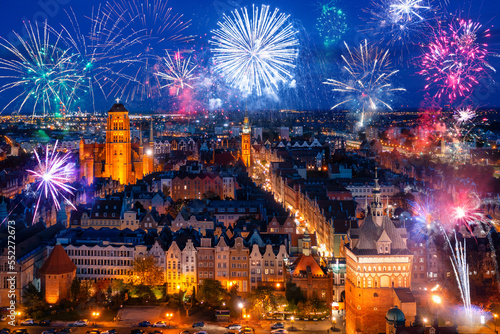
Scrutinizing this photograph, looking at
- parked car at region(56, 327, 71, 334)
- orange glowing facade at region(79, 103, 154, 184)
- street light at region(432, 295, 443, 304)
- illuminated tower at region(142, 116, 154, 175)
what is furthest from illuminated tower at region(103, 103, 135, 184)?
street light at region(432, 295, 443, 304)

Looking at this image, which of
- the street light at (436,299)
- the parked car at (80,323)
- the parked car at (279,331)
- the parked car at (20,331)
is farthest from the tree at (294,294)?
the parked car at (20,331)

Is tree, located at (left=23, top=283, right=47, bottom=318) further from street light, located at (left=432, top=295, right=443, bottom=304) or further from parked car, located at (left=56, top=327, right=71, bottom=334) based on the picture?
street light, located at (left=432, top=295, right=443, bottom=304)

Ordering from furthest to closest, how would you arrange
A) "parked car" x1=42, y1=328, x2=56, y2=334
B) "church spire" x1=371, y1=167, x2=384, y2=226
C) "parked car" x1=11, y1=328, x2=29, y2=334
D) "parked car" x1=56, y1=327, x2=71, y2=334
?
1. "church spire" x1=371, y1=167, x2=384, y2=226
2. "parked car" x1=11, y1=328, x2=29, y2=334
3. "parked car" x1=42, y1=328, x2=56, y2=334
4. "parked car" x1=56, y1=327, x2=71, y2=334

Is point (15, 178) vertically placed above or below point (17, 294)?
above

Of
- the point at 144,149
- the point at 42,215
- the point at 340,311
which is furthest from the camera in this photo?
the point at 144,149

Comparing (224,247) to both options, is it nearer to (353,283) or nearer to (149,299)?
(149,299)

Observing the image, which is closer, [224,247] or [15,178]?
[224,247]

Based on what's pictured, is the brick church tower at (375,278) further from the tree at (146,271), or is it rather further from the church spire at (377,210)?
the tree at (146,271)

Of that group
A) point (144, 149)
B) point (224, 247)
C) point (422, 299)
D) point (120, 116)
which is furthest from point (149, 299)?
point (144, 149)
